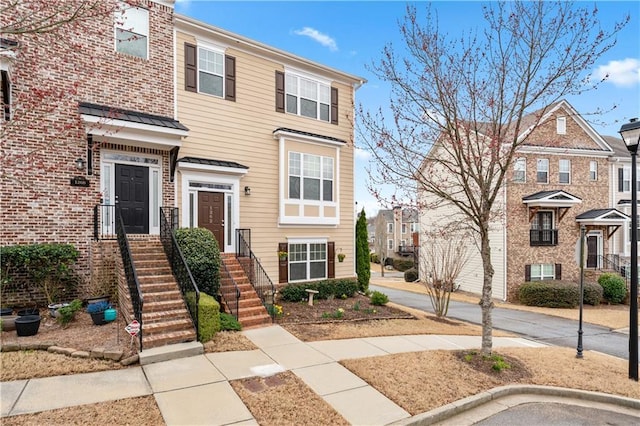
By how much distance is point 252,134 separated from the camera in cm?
1291

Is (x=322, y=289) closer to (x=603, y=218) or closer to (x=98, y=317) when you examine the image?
(x=98, y=317)

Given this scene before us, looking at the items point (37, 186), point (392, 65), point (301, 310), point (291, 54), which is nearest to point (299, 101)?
point (291, 54)

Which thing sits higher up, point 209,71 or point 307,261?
point 209,71

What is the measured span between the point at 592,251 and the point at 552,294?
7.32 metres

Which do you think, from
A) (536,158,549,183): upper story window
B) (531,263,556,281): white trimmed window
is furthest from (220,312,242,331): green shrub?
(536,158,549,183): upper story window

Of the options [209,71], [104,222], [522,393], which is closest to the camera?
[522,393]

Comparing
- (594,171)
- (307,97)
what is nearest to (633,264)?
(307,97)

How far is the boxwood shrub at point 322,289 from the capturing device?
13008mm

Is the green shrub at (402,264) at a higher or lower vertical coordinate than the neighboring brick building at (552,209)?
lower

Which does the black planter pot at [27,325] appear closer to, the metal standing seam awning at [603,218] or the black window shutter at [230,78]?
the black window shutter at [230,78]

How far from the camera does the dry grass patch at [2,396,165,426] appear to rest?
445cm

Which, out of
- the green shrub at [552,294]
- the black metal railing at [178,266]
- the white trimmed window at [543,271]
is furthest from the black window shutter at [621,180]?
the black metal railing at [178,266]

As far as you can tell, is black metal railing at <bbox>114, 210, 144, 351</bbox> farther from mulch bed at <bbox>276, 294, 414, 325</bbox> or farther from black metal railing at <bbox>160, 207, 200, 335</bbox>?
mulch bed at <bbox>276, 294, 414, 325</bbox>

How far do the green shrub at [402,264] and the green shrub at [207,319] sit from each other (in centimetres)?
3708
